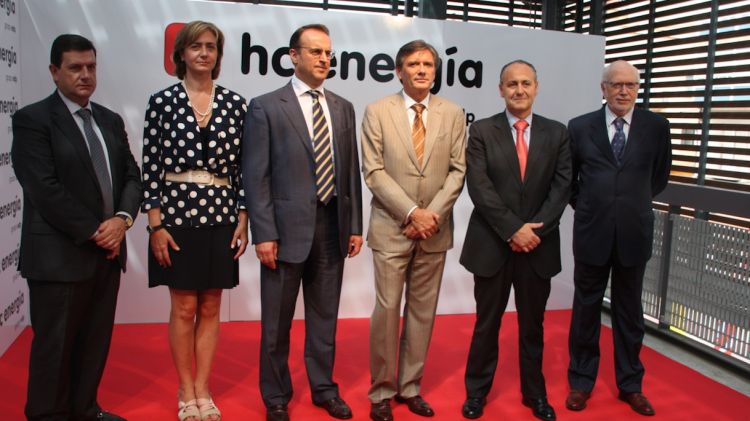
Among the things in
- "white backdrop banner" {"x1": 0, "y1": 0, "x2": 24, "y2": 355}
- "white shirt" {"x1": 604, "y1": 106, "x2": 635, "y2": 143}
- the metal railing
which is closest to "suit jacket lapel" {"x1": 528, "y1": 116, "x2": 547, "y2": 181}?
"white shirt" {"x1": 604, "y1": 106, "x2": 635, "y2": 143}

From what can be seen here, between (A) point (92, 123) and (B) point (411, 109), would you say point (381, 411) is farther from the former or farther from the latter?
(A) point (92, 123)

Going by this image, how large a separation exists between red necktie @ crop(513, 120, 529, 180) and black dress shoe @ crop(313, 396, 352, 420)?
1506 millimetres

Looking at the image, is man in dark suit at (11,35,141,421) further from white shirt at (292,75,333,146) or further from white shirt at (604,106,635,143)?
white shirt at (604,106,635,143)

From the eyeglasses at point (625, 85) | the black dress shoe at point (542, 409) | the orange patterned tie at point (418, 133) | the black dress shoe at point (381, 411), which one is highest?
the eyeglasses at point (625, 85)

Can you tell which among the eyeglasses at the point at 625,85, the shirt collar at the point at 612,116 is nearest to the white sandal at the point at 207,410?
the shirt collar at the point at 612,116

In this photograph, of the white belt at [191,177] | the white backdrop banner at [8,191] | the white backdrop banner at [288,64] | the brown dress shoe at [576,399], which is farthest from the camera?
the white backdrop banner at [288,64]

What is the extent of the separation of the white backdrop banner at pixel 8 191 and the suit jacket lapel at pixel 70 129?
1.34 m

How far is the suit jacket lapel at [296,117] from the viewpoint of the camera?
319 cm

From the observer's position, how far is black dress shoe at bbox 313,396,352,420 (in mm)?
3408

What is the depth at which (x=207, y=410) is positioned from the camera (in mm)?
3311

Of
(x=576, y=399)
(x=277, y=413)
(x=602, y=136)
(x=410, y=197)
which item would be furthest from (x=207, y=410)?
(x=602, y=136)

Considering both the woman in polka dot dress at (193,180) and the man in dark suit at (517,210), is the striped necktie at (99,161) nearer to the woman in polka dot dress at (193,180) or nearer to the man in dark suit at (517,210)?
the woman in polka dot dress at (193,180)

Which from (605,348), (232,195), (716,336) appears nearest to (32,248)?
(232,195)

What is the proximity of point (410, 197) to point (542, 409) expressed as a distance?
4.36 feet
